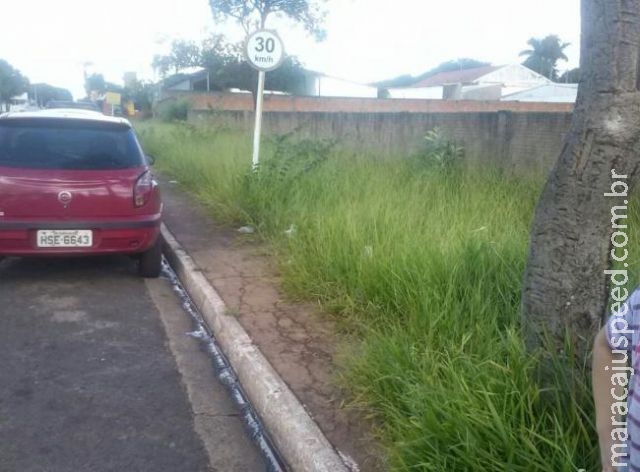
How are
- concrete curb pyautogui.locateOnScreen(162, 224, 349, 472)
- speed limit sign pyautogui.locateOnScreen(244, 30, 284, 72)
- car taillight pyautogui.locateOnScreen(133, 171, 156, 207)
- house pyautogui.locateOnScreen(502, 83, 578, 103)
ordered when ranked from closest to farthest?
concrete curb pyautogui.locateOnScreen(162, 224, 349, 472) < car taillight pyautogui.locateOnScreen(133, 171, 156, 207) < speed limit sign pyautogui.locateOnScreen(244, 30, 284, 72) < house pyautogui.locateOnScreen(502, 83, 578, 103)

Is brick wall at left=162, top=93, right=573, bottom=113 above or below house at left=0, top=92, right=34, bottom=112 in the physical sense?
below

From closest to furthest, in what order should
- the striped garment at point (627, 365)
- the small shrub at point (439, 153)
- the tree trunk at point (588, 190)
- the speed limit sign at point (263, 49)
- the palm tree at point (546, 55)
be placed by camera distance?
the striped garment at point (627, 365) → the tree trunk at point (588, 190) → the speed limit sign at point (263, 49) → the small shrub at point (439, 153) → the palm tree at point (546, 55)

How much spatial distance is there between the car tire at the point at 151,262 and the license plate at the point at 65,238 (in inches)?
26.2

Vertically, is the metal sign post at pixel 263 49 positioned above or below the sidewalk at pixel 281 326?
above

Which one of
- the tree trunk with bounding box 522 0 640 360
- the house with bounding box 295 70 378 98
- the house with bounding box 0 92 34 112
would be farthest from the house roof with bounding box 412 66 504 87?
the tree trunk with bounding box 522 0 640 360

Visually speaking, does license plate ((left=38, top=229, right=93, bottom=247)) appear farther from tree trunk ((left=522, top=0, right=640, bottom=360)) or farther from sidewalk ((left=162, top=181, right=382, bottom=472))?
tree trunk ((left=522, top=0, right=640, bottom=360))

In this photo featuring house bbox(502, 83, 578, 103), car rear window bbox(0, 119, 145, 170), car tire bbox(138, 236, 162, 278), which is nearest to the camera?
car rear window bbox(0, 119, 145, 170)

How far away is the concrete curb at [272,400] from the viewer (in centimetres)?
264

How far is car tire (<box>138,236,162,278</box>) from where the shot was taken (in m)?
5.66

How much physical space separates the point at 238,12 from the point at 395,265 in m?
19.2

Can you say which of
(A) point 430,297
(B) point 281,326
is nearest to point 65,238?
(B) point 281,326

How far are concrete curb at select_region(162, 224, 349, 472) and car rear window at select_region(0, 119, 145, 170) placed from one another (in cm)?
149

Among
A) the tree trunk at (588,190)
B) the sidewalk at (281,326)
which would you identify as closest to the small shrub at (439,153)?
the sidewalk at (281,326)

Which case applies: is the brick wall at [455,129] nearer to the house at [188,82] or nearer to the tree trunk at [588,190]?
the tree trunk at [588,190]
